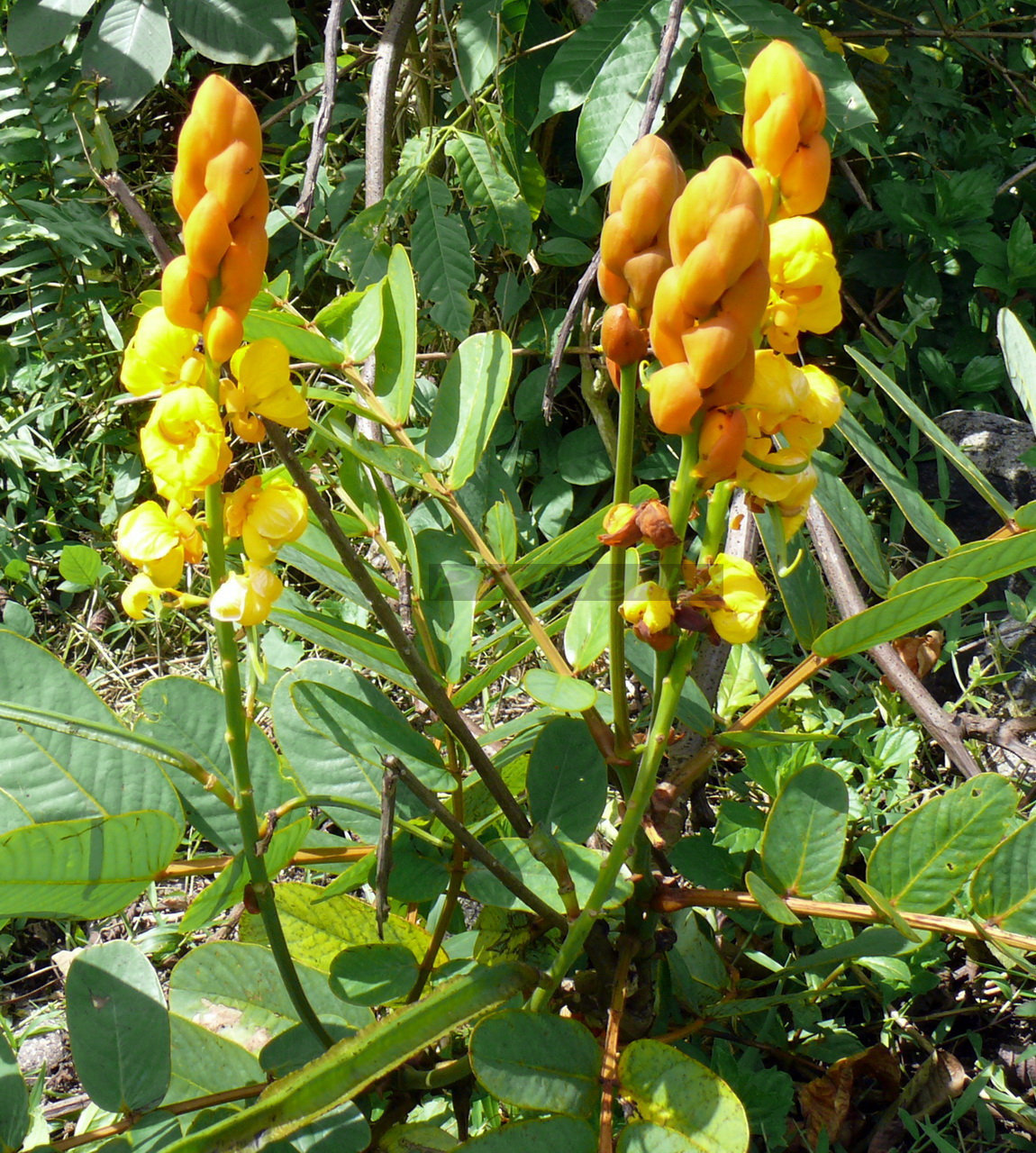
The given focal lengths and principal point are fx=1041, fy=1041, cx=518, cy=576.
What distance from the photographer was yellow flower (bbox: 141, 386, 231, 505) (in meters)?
0.51

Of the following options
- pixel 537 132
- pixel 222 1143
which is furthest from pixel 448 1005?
pixel 537 132

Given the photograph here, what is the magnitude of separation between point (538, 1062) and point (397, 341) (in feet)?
1.94

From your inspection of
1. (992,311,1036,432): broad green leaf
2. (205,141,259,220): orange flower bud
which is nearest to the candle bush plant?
(205,141,259,220): orange flower bud

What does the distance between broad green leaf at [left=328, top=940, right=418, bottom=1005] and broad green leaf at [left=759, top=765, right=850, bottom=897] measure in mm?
302

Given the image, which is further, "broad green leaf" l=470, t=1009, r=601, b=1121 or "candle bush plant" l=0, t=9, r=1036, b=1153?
"broad green leaf" l=470, t=1009, r=601, b=1121

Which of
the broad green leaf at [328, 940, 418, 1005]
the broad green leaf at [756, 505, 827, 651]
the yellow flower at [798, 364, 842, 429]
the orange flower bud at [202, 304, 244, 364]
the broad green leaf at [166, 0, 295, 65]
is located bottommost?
the broad green leaf at [328, 940, 418, 1005]

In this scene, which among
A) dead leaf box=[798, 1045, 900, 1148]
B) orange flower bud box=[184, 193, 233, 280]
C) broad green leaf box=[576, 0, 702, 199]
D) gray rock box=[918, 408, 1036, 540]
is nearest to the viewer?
orange flower bud box=[184, 193, 233, 280]

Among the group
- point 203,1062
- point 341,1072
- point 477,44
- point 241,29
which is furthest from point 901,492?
point 241,29

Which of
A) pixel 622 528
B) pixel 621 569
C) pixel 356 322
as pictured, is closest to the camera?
pixel 622 528

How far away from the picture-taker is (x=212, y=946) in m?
0.84

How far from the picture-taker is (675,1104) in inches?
28.2

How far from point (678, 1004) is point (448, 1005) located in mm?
479

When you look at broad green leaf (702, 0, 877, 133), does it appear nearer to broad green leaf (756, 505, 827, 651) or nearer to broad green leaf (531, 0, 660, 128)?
broad green leaf (531, 0, 660, 128)

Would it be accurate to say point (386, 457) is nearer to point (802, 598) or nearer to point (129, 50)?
point (802, 598)
